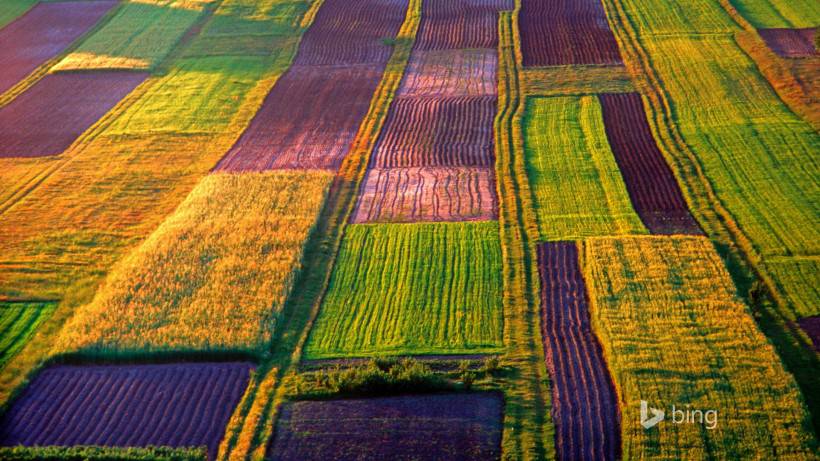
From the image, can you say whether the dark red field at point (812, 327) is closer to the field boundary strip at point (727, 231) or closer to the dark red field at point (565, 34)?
the field boundary strip at point (727, 231)

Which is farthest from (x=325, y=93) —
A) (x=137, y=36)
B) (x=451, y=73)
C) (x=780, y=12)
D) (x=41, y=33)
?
(x=780, y=12)

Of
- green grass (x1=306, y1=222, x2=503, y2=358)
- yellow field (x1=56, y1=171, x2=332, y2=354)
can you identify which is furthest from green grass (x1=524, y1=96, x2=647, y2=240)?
yellow field (x1=56, y1=171, x2=332, y2=354)

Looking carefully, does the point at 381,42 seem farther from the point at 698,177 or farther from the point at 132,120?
the point at 698,177

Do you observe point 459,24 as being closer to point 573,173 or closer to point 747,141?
point 573,173

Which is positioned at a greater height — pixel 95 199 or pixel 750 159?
pixel 95 199

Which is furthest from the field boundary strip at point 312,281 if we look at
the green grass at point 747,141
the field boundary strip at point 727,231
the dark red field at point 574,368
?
the green grass at point 747,141

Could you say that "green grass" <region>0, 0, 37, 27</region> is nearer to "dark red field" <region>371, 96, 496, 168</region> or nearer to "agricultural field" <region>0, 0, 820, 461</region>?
"agricultural field" <region>0, 0, 820, 461</region>

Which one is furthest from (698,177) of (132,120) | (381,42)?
(132,120)
